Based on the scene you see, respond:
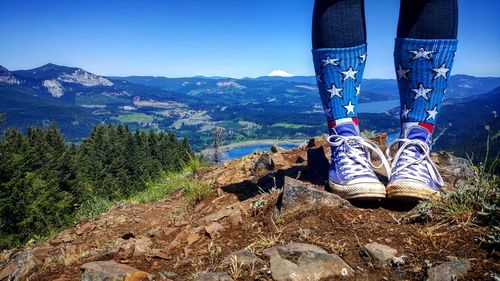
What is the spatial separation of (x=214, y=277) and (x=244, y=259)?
7.6 inches

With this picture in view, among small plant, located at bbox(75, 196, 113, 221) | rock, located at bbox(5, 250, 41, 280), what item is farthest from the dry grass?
small plant, located at bbox(75, 196, 113, 221)

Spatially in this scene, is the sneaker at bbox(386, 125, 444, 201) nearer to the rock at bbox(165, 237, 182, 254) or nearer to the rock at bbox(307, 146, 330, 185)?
the rock at bbox(307, 146, 330, 185)

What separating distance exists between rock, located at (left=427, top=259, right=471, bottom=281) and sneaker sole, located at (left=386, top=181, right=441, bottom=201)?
654 mm

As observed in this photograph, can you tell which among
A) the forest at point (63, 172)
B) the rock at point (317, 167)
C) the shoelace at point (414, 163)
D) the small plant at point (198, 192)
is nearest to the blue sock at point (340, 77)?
the shoelace at point (414, 163)

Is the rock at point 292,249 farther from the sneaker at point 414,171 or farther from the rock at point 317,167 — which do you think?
the rock at point 317,167

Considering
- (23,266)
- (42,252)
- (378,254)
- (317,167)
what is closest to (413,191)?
(378,254)

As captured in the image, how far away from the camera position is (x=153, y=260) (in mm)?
2111

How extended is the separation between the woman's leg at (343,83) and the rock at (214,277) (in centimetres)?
102

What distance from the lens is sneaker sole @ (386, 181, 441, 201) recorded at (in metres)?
2.10

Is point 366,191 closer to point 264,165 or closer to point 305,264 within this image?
point 305,264

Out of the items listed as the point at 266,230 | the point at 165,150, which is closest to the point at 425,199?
the point at 266,230

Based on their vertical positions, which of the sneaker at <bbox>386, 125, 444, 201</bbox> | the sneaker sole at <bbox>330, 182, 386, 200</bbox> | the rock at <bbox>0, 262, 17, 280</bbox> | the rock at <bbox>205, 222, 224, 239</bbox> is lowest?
the rock at <bbox>0, 262, 17, 280</bbox>

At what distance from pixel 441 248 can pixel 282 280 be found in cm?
78

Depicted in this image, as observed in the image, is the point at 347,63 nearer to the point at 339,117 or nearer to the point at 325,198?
the point at 339,117
